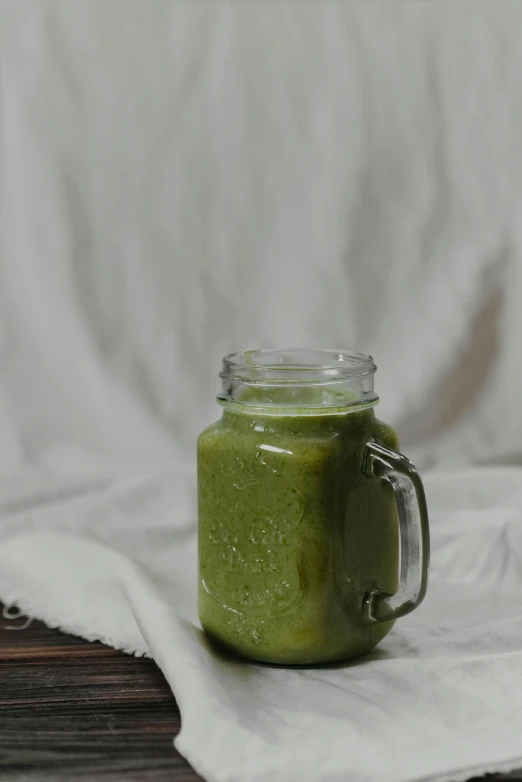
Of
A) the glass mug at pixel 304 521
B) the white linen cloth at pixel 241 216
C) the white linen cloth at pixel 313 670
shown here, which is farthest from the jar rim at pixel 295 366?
the white linen cloth at pixel 241 216

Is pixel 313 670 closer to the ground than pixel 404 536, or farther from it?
closer to the ground

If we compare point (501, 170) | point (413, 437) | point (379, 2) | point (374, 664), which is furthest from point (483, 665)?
point (379, 2)

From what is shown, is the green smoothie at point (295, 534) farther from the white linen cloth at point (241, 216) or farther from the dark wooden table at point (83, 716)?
the white linen cloth at point (241, 216)

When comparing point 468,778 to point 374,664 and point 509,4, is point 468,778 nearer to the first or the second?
point 374,664

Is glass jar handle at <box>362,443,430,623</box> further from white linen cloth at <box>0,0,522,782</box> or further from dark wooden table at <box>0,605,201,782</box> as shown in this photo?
white linen cloth at <box>0,0,522,782</box>

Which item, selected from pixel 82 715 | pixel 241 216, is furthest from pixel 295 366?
pixel 241 216

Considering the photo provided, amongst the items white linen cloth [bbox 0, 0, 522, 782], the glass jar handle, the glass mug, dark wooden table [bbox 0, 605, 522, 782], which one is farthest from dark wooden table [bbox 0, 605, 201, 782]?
white linen cloth [bbox 0, 0, 522, 782]

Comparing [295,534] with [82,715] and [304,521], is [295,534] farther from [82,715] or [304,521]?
[82,715]
